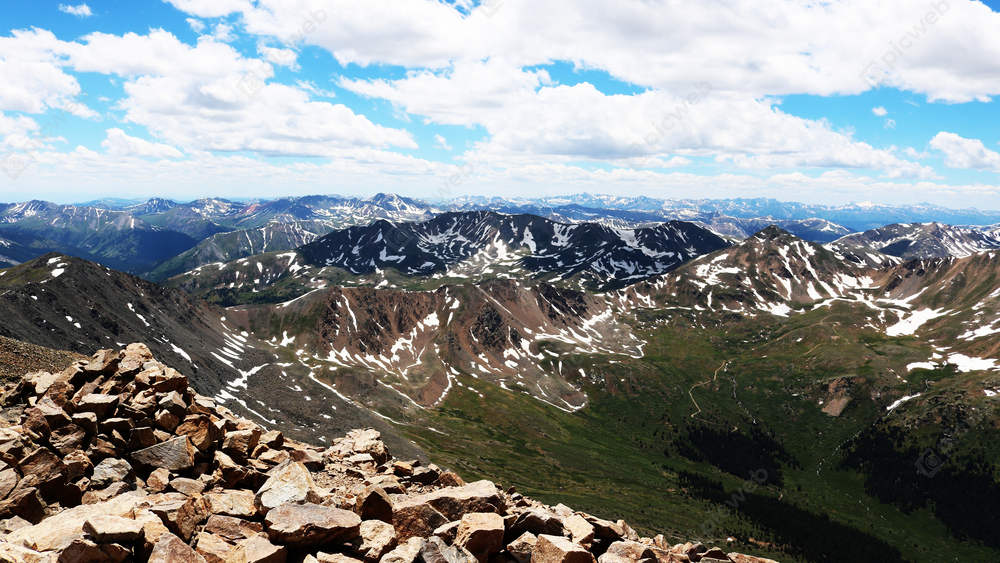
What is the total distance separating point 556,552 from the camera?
818 inches

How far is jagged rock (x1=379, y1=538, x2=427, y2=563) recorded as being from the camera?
1777cm

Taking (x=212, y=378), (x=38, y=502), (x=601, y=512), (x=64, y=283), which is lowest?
(x=601, y=512)

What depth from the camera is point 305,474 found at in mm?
23875

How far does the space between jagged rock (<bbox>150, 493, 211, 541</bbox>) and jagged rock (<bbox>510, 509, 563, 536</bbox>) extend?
14159 mm

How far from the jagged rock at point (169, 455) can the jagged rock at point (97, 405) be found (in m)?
3.72

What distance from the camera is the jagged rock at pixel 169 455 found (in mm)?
24297

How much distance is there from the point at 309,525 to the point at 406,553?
4120 millimetres

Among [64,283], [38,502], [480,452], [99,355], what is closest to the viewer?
[38,502]

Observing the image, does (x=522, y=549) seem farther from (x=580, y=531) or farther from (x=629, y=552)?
(x=629, y=552)

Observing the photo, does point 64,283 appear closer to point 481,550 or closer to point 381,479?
point 381,479

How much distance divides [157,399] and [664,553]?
3344 cm

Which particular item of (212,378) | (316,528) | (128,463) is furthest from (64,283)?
(316,528)

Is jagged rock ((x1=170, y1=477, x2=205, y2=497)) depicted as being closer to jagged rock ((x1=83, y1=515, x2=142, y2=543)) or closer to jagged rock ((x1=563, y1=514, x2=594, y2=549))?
jagged rock ((x1=83, y1=515, x2=142, y2=543))

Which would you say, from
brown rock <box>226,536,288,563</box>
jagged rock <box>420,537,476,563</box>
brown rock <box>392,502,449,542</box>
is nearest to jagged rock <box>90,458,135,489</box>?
brown rock <box>226,536,288,563</box>
